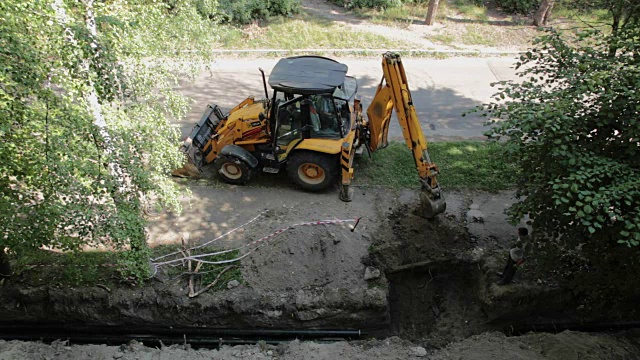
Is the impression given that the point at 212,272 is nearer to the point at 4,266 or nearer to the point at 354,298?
the point at 354,298

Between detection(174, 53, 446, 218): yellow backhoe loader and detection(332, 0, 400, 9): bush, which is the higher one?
detection(332, 0, 400, 9): bush

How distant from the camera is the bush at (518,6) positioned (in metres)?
19.9

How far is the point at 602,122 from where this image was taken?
5.84 m

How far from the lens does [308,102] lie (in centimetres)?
906

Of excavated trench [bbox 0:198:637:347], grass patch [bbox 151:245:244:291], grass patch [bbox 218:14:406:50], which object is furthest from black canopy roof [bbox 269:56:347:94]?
grass patch [bbox 218:14:406:50]

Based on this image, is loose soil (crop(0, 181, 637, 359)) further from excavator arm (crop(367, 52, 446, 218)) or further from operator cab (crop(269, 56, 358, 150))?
operator cab (crop(269, 56, 358, 150))

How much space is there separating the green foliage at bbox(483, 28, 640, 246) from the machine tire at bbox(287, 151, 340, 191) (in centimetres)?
372

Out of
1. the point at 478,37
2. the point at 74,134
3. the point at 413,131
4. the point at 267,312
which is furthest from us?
the point at 478,37

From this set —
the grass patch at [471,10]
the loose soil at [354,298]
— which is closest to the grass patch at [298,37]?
the grass patch at [471,10]

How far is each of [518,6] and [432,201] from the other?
15378 millimetres

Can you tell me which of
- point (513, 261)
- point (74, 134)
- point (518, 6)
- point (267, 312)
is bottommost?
point (267, 312)

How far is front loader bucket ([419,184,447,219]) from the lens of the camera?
8.58 m

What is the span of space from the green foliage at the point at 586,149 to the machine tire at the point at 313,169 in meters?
3.72

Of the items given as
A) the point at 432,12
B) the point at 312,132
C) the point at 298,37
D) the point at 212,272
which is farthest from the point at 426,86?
the point at 212,272
